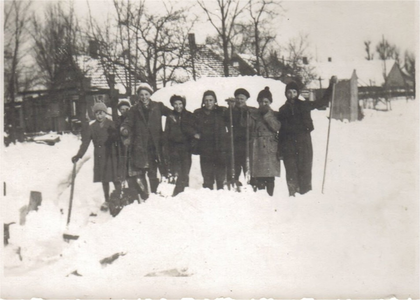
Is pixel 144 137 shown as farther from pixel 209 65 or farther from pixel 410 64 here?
pixel 410 64

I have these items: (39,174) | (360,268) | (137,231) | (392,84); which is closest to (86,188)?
(39,174)

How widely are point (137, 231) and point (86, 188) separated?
2364mm

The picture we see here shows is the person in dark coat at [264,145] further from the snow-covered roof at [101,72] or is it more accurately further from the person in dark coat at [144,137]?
the snow-covered roof at [101,72]

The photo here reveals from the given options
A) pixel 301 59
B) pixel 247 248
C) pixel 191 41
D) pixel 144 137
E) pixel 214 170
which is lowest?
pixel 247 248

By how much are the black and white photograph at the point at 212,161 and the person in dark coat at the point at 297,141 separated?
0.05ft

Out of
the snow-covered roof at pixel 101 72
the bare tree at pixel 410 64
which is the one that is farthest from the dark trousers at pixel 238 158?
the snow-covered roof at pixel 101 72

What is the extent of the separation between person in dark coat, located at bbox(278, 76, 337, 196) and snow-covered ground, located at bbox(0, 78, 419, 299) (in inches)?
9.5

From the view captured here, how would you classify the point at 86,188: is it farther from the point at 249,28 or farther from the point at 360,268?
Answer: the point at 360,268

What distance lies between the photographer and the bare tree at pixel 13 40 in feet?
18.1

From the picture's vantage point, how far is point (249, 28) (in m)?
6.55

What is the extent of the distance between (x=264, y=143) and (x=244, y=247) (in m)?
1.55

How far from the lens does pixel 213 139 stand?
5344mm

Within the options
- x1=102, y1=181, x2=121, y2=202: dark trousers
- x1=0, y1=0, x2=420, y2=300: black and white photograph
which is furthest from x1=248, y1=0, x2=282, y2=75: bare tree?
x1=102, y1=181, x2=121, y2=202: dark trousers

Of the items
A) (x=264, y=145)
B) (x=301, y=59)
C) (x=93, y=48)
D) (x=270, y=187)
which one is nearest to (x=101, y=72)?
(x=93, y=48)
